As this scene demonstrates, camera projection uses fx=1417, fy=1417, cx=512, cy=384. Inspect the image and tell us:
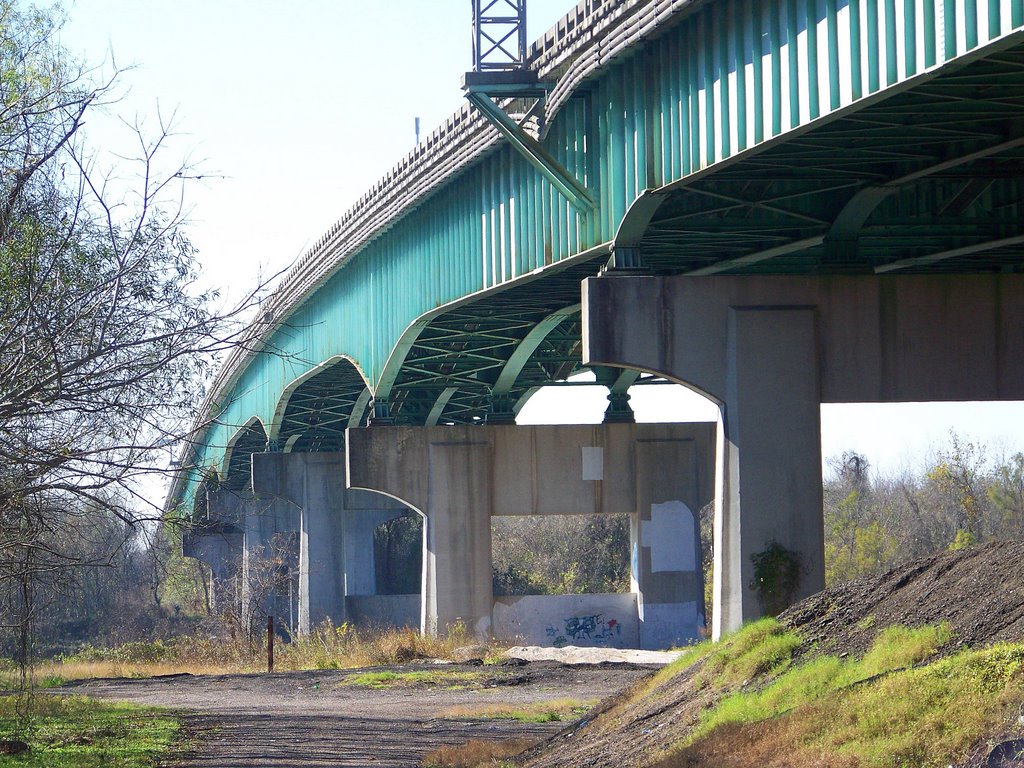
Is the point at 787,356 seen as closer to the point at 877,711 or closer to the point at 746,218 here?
the point at 746,218

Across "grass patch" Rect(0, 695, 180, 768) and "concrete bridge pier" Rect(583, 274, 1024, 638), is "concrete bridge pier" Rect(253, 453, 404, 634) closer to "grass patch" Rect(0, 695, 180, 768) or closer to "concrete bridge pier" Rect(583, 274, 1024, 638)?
"grass patch" Rect(0, 695, 180, 768)

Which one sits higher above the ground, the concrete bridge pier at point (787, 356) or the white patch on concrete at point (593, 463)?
the concrete bridge pier at point (787, 356)

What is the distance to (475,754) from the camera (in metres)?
12.8

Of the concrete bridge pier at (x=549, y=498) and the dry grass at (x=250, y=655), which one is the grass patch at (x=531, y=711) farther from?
the concrete bridge pier at (x=549, y=498)

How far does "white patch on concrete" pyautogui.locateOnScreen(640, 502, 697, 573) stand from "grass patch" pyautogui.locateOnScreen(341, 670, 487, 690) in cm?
959

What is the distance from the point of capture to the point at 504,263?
69.2ft

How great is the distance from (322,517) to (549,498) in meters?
19.5

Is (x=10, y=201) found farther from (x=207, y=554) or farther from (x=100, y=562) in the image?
(x=207, y=554)

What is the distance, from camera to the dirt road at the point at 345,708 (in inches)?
564

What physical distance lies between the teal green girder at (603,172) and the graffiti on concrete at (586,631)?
5.99 metres

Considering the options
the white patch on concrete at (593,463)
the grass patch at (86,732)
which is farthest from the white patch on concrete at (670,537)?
the grass patch at (86,732)

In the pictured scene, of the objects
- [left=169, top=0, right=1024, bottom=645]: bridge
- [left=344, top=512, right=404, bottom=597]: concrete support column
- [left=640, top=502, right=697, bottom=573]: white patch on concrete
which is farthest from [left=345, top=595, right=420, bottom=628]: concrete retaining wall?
[left=169, top=0, right=1024, bottom=645]: bridge

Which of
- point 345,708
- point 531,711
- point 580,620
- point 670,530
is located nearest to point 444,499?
point 580,620

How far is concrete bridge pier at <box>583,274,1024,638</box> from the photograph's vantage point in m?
15.7
